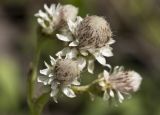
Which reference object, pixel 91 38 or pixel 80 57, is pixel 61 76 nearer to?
pixel 80 57

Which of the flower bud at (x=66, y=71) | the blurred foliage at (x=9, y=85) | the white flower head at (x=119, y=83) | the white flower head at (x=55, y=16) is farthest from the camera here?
the blurred foliage at (x=9, y=85)

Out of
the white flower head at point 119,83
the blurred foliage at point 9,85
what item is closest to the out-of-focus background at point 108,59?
the blurred foliage at point 9,85

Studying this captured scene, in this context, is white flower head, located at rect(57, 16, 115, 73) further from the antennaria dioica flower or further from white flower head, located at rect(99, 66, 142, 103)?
white flower head, located at rect(99, 66, 142, 103)

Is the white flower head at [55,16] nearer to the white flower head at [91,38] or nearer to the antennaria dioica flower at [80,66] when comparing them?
the antennaria dioica flower at [80,66]

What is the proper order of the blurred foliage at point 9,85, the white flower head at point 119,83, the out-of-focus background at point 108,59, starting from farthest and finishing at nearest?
the out-of-focus background at point 108,59
the blurred foliage at point 9,85
the white flower head at point 119,83

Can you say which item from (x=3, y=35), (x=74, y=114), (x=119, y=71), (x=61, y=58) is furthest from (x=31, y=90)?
(x=3, y=35)

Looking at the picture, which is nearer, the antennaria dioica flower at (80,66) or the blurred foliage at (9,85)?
the antennaria dioica flower at (80,66)

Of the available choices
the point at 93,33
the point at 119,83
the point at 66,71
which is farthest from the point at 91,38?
the point at 119,83
